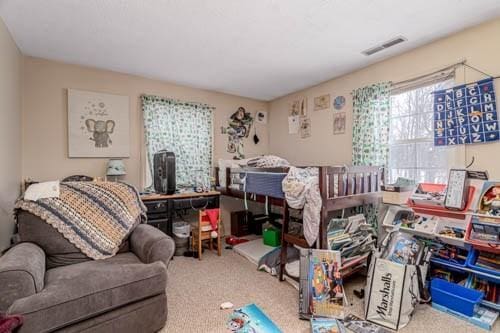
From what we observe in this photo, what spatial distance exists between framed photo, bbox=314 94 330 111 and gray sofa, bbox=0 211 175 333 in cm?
266

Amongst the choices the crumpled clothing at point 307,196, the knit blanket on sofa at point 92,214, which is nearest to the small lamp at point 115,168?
the knit blanket on sofa at point 92,214

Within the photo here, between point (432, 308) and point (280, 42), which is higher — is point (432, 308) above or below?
below

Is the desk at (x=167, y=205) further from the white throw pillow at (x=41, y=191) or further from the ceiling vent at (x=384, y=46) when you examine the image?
the ceiling vent at (x=384, y=46)

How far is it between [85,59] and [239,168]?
2126 mm

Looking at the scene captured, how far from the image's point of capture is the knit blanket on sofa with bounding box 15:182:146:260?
72.3 inches

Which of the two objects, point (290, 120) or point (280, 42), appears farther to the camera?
point (290, 120)

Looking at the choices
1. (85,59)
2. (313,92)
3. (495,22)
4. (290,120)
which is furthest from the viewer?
(290,120)

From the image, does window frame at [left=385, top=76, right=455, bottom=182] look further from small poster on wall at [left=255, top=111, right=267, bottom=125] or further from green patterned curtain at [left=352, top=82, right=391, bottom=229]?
small poster on wall at [left=255, top=111, right=267, bottom=125]

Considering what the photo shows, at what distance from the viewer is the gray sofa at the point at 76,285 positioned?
1.27 metres

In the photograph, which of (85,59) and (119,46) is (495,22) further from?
(85,59)

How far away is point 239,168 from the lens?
3297mm

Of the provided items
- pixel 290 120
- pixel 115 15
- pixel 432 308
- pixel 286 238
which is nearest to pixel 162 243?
pixel 286 238

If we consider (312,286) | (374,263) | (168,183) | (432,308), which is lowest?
(432,308)

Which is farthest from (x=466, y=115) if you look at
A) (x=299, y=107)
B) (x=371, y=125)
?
(x=299, y=107)
